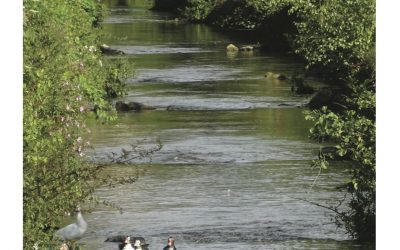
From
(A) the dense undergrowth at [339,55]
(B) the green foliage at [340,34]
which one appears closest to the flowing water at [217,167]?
(A) the dense undergrowth at [339,55]

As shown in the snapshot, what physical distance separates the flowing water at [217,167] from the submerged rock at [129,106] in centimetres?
38

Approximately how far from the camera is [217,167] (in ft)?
89.5

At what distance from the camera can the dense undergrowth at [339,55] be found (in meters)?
14.9

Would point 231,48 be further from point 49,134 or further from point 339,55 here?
point 49,134

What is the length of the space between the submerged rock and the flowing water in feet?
1.23

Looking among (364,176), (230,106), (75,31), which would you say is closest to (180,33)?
(230,106)

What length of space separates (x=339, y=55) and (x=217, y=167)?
10932 mm

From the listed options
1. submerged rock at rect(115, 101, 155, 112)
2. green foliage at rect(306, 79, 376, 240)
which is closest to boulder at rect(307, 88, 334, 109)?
submerged rock at rect(115, 101, 155, 112)

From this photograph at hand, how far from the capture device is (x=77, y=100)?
54.9 ft

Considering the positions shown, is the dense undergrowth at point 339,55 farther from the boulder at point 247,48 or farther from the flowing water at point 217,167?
the boulder at point 247,48

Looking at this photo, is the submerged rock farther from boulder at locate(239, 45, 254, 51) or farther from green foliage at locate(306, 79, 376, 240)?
boulder at locate(239, 45, 254, 51)

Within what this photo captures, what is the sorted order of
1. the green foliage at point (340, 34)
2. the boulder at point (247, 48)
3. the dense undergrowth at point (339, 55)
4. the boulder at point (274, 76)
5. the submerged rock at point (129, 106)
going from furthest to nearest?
1. the boulder at point (247, 48)
2. the boulder at point (274, 76)
3. the submerged rock at point (129, 106)
4. the green foliage at point (340, 34)
5. the dense undergrowth at point (339, 55)

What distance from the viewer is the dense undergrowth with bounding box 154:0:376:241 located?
1485 centimetres
